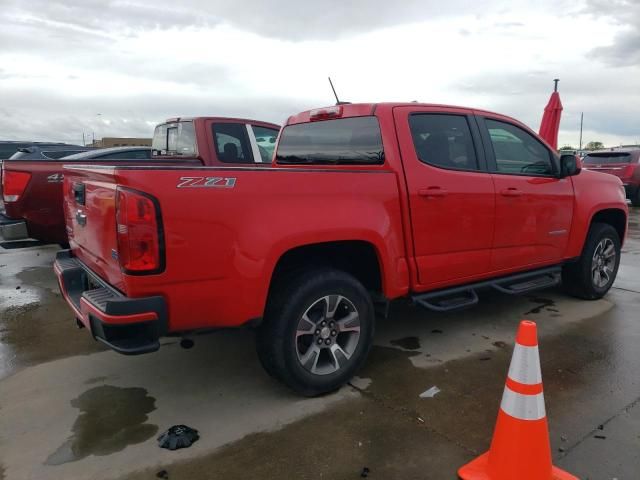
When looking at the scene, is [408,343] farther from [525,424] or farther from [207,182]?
[207,182]

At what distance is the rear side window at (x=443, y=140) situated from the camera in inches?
141

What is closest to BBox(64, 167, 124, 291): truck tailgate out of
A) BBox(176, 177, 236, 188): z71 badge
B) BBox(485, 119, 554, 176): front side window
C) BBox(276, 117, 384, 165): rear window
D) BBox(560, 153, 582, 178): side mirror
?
BBox(176, 177, 236, 188): z71 badge

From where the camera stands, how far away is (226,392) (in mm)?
3279

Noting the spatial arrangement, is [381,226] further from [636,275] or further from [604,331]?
[636,275]

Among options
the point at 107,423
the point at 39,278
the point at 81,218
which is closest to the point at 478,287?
the point at 107,423

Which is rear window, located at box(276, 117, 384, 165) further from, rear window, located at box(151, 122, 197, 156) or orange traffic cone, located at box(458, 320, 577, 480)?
rear window, located at box(151, 122, 197, 156)

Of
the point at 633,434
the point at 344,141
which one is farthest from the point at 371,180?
the point at 633,434

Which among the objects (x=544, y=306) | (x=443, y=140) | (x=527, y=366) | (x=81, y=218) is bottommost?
(x=544, y=306)

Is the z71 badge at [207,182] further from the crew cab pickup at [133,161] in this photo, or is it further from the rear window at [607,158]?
the rear window at [607,158]

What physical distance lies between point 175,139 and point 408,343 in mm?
4265

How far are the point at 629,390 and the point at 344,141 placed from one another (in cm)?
260

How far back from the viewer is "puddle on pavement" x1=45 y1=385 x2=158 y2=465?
2635mm

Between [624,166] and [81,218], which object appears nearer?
[81,218]

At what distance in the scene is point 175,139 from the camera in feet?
21.6
